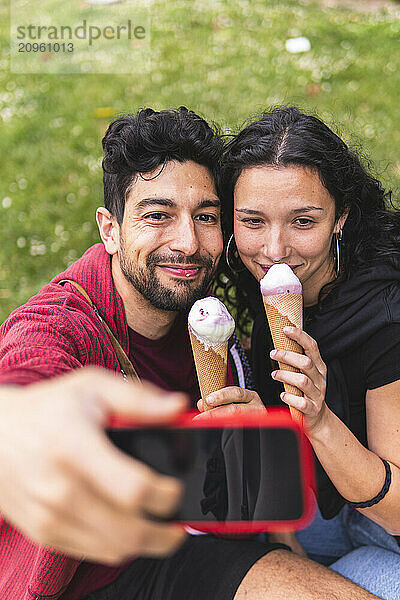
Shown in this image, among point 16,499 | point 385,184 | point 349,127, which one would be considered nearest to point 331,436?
point 16,499

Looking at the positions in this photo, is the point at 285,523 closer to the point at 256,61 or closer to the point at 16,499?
the point at 16,499

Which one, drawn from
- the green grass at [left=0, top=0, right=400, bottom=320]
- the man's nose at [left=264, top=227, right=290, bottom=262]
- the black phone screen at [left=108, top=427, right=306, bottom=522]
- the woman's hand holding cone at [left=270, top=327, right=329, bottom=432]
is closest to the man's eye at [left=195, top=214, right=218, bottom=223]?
the man's nose at [left=264, top=227, right=290, bottom=262]

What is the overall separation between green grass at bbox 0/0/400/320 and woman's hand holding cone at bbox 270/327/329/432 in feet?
11.2

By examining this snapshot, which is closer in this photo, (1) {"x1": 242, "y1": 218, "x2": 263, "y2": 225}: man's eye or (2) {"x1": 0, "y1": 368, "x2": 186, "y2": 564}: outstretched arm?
(2) {"x1": 0, "y1": 368, "x2": 186, "y2": 564}: outstretched arm

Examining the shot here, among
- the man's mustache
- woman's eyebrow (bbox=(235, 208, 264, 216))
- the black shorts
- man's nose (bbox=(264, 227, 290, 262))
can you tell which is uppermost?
woman's eyebrow (bbox=(235, 208, 264, 216))

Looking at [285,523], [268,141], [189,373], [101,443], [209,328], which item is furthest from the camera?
[189,373]

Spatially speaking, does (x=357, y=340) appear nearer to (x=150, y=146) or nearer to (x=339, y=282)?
(x=339, y=282)

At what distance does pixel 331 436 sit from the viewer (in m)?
2.37

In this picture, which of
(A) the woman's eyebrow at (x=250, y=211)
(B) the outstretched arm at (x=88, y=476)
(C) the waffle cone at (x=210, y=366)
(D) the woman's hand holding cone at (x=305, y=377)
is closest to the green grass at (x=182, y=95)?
(A) the woman's eyebrow at (x=250, y=211)

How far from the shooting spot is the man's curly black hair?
2818mm

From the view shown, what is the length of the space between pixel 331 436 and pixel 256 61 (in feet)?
21.8

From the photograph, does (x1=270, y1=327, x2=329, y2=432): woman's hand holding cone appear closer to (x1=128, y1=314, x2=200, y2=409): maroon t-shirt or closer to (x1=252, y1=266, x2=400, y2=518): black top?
(x1=252, y1=266, x2=400, y2=518): black top

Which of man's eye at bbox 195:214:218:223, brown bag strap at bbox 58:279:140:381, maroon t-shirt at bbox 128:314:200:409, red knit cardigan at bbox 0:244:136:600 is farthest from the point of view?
maroon t-shirt at bbox 128:314:200:409

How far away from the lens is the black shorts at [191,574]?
8.66 ft
